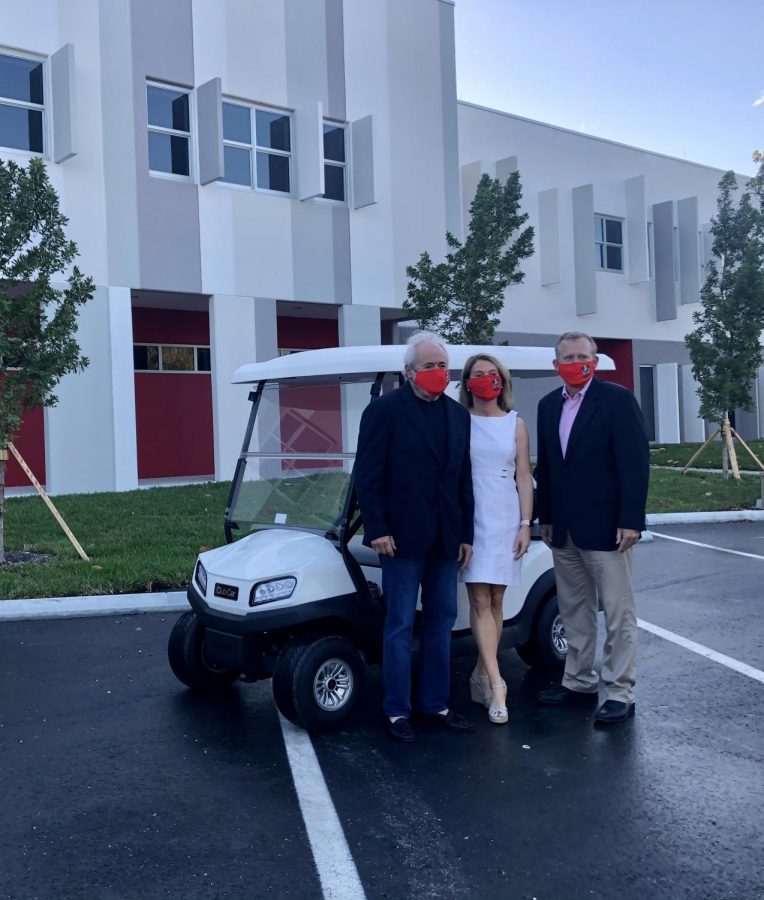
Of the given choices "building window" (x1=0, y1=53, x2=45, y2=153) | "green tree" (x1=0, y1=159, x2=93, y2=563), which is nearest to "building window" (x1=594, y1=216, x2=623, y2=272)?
"building window" (x1=0, y1=53, x2=45, y2=153)

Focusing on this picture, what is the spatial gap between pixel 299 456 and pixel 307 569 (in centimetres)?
90

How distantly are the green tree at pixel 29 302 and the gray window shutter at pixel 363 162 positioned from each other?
8071 millimetres

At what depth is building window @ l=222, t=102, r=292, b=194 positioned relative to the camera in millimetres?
14992

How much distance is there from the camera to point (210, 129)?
14.0 meters

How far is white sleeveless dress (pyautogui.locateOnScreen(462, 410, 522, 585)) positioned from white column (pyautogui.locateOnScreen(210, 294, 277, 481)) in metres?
10.5

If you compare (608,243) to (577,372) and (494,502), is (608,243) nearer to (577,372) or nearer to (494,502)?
(577,372)

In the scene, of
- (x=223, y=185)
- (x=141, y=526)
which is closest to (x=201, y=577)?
(x=141, y=526)

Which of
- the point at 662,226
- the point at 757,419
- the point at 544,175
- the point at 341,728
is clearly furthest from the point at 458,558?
the point at 757,419

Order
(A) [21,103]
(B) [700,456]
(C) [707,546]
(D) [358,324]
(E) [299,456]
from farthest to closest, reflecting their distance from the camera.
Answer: (B) [700,456] → (D) [358,324] → (A) [21,103] → (C) [707,546] → (E) [299,456]

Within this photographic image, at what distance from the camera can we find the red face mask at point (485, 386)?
4.33 meters

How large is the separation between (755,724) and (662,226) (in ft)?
69.5

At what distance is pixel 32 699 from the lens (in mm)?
4777

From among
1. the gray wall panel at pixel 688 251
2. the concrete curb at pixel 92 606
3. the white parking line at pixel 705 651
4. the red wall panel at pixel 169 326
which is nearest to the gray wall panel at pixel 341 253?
the red wall panel at pixel 169 326

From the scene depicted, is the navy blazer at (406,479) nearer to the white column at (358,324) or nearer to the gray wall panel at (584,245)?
the white column at (358,324)
